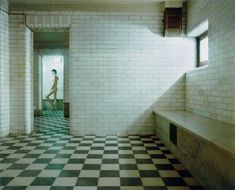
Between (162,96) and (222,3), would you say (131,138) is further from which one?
(222,3)

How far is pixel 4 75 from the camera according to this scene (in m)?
5.86

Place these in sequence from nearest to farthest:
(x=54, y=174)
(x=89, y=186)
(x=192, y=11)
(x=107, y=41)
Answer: (x=89, y=186), (x=54, y=174), (x=192, y=11), (x=107, y=41)

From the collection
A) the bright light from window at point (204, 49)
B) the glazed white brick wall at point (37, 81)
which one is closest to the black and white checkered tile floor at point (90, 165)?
the bright light from window at point (204, 49)

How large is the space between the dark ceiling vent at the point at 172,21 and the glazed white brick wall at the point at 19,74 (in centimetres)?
328

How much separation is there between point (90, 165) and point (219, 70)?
8.17ft

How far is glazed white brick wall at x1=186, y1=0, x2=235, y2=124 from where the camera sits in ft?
12.1

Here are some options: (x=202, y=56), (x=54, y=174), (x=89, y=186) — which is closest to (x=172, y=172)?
(x=89, y=186)

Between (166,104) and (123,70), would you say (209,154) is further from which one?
(123,70)

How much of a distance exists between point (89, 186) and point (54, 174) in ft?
2.11

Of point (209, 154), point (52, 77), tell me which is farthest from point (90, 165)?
point (52, 77)

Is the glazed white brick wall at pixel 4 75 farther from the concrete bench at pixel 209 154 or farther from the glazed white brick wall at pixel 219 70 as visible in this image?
the glazed white brick wall at pixel 219 70

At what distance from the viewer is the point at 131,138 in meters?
5.82

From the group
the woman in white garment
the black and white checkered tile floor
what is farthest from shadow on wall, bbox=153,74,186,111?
the woman in white garment

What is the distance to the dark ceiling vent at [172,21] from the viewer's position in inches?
234
